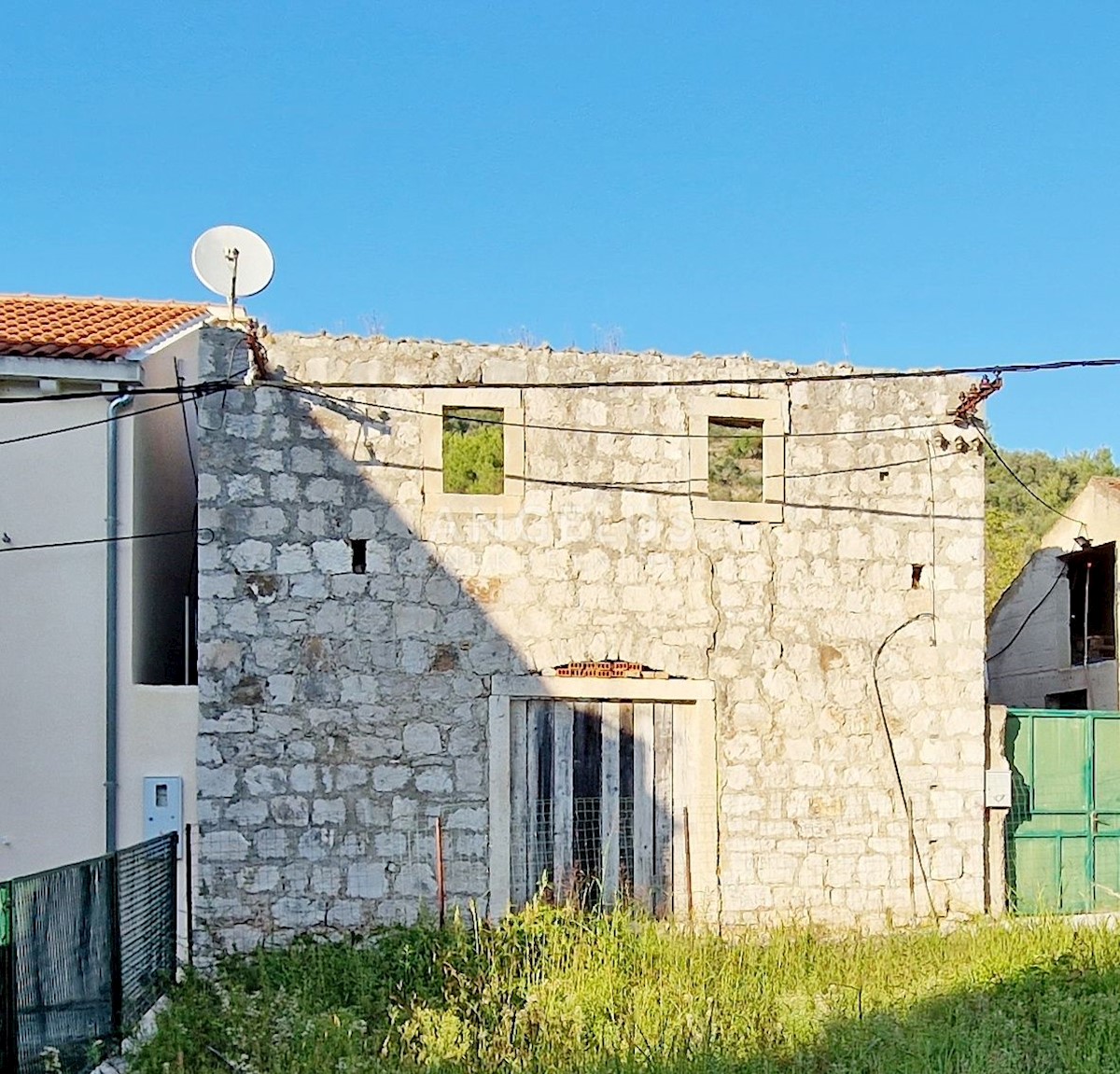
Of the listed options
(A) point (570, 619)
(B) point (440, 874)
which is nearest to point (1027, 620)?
(A) point (570, 619)

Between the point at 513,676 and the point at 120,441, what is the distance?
142 inches

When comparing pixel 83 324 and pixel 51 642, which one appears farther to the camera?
pixel 83 324

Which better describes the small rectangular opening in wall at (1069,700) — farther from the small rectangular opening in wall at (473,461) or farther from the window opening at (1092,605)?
the small rectangular opening in wall at (473,461)

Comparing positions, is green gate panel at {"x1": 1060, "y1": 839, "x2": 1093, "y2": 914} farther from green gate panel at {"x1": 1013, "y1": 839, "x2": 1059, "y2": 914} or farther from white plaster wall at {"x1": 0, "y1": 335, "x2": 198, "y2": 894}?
white plaster wall at {"x1": 0, "y1": 335, "x2": 198, "y2": 894}

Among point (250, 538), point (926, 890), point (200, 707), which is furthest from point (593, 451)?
point (926, 890)

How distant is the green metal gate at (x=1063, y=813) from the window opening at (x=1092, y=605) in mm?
3648

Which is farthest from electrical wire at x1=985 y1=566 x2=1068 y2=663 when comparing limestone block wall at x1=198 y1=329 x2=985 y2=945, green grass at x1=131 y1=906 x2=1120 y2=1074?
green grass at x1=131 y1=906 x2=1120 y2=1074

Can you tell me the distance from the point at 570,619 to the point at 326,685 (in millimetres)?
2000

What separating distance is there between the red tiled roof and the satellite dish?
0.97m

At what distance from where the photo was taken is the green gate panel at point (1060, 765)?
11.1m

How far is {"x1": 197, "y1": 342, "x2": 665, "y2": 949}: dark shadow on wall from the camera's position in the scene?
374 inches

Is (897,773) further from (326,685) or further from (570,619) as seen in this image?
(326,685)

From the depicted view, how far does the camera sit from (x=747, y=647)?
10.3m

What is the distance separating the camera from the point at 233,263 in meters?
9.62
